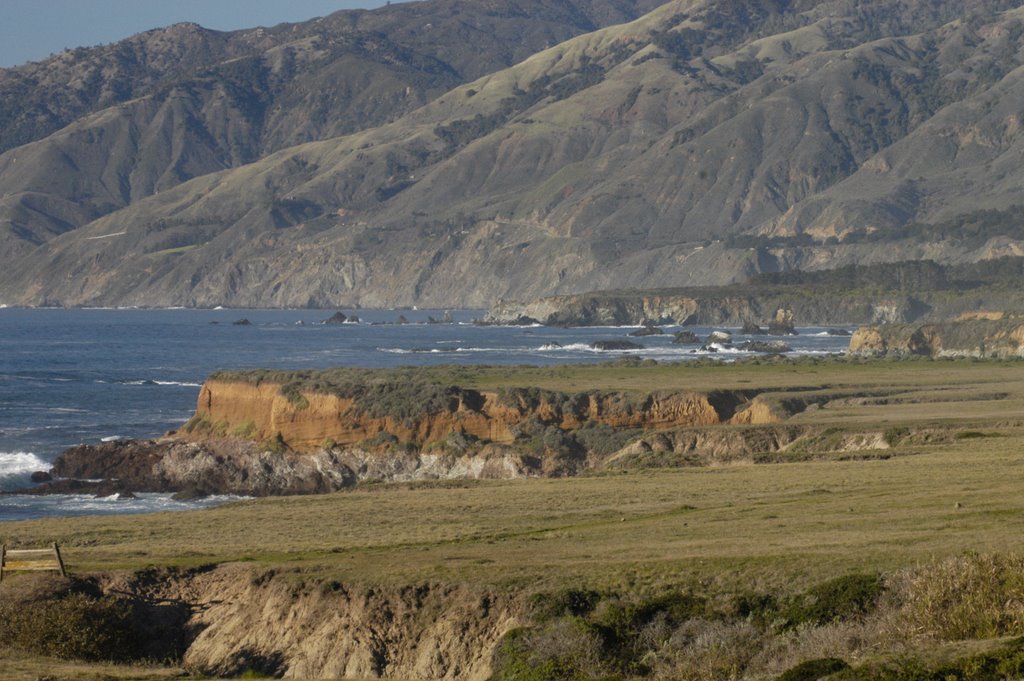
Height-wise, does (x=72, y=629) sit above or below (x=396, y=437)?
above

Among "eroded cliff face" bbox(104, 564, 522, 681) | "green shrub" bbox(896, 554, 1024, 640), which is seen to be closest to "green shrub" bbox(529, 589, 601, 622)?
"eroded cliff face" bbox(104, 564, 522, 681)

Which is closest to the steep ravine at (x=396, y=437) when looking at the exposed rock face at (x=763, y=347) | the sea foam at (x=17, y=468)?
the sea foam at (x=17, y=468)

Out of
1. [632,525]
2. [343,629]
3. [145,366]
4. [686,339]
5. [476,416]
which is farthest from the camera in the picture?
[686,339]

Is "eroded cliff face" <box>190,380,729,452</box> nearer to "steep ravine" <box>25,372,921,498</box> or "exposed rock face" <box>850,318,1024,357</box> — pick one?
"steep ravine" <box>25,372,921,498</box>

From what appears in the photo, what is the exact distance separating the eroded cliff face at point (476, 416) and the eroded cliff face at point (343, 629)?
35792 mm

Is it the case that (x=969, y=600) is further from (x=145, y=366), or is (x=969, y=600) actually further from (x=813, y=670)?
(x=145, y=366)

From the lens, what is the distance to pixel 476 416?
67.8 metres

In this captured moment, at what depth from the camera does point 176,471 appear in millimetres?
66812

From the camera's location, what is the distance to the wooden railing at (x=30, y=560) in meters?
31.7

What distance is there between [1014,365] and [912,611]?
78230mm

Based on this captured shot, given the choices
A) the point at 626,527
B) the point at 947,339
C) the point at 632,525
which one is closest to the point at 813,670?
the point at 626,527

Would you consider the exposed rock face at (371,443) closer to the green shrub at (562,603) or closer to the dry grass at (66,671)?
the green shrub at (562,603)

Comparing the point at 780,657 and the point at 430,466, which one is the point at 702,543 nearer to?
the point at 780,657

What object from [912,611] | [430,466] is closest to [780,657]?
[912,611]
